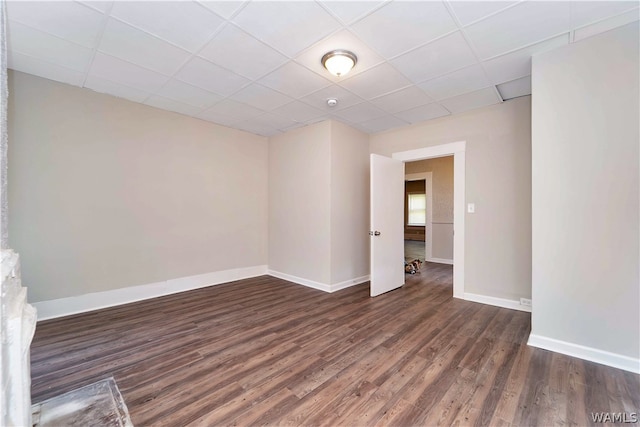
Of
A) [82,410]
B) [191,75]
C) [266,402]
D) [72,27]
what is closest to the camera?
[82,410]

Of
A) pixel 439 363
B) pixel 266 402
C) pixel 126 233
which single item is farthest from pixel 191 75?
pixel 439 363

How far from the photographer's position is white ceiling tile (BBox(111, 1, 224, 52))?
1.90 metres

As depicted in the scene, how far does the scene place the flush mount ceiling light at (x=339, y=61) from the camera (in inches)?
94.2

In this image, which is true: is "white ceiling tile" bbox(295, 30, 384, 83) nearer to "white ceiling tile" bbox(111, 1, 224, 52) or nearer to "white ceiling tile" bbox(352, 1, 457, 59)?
"white ceiling tile" bbox(352, 1, 457, 59)

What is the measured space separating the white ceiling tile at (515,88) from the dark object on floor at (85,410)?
14.1 ft

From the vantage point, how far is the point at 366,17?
1.99 meters

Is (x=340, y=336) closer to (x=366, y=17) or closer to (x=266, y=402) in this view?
(x=266, y=402)

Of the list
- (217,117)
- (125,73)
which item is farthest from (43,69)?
(217,117)

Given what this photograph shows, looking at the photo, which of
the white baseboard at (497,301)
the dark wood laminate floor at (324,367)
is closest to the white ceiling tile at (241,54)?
the dark wood laminate floor at (324,367)

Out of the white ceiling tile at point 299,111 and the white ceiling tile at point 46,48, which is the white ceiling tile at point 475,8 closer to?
the white ceiling tile at point 299,111

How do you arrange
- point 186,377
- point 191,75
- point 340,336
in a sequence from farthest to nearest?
point 191,75 < point 340,336 < point 186,377

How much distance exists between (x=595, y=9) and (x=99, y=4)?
3.51m

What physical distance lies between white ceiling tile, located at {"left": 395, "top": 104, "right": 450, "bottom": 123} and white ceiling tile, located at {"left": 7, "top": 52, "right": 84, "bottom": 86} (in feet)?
12.7

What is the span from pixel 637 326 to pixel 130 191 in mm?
5244
